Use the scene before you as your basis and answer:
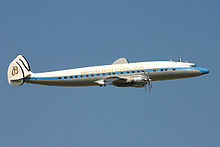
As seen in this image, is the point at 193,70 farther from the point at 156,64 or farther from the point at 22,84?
the point at 22,84

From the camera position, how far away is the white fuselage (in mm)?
62562

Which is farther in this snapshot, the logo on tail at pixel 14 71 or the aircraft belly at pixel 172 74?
the logo on tail at pixel 14 71

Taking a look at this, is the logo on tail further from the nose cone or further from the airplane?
the nose cone

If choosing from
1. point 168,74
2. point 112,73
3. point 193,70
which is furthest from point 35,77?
point 193,70

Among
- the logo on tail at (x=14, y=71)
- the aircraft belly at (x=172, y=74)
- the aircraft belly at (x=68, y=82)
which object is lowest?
the aircraft belly at (x=68, y=82)

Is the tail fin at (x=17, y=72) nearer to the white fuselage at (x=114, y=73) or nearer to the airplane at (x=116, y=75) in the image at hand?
the airplane at (x=116, y=75)

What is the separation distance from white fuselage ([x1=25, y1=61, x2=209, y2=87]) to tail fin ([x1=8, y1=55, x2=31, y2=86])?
2.74m

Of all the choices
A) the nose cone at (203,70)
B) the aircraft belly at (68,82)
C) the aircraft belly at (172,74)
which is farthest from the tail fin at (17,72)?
the nose cone at (203,70)

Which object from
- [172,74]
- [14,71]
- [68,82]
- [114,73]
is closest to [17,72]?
[14,71]

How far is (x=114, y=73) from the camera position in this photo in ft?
205

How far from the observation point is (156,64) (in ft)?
209

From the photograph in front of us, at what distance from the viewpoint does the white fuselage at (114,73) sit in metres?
62.6

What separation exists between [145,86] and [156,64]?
4.54 meters

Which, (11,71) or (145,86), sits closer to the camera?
(145,86)
